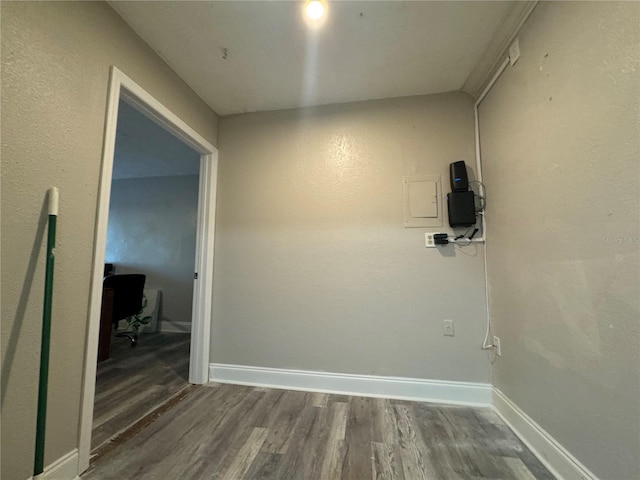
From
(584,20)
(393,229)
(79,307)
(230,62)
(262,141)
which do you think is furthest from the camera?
(262,141)

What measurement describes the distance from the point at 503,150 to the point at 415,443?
72.6 inches

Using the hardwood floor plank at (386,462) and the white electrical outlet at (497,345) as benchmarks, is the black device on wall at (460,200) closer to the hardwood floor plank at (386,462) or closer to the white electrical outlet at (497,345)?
the white electrical outlet at (497,345)

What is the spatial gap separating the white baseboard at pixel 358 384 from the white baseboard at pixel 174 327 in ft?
7.07

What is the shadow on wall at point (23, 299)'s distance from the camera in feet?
3.10

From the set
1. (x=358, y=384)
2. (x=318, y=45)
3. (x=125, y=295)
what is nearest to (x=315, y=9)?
(x=318, y=45)

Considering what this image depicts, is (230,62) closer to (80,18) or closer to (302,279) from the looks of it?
(80,18)

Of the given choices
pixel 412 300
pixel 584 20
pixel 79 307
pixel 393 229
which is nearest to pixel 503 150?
pixel 584 20

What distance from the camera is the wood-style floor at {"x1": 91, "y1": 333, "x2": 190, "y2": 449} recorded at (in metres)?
1.63

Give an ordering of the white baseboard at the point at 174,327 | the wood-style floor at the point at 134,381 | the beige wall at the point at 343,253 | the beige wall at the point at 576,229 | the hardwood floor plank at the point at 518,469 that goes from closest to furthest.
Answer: the beige wall at the point at 576,229 < the hardwood floor plank at the point at 518,469 < the wood-style floor at the point at 134,381 < the beige wall at the point at 343,253 < the white baseboard at the point at 174,327

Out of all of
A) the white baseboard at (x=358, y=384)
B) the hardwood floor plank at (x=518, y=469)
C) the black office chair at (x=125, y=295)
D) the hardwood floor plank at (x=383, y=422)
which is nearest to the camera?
the hardwood floor plank at (x=518, y=469)

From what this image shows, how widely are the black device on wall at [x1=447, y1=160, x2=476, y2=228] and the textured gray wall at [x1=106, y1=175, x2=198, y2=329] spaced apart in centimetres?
367

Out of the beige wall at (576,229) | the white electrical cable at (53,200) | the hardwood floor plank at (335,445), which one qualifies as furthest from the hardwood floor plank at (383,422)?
the white electrical cable at (53,200)

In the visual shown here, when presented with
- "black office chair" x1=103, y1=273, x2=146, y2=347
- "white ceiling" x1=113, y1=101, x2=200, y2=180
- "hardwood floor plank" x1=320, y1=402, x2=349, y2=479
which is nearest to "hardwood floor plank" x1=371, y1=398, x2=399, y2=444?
"hardwood floor plank" x1=320, y1=402, x2=349, y2=479

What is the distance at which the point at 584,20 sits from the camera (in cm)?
105
